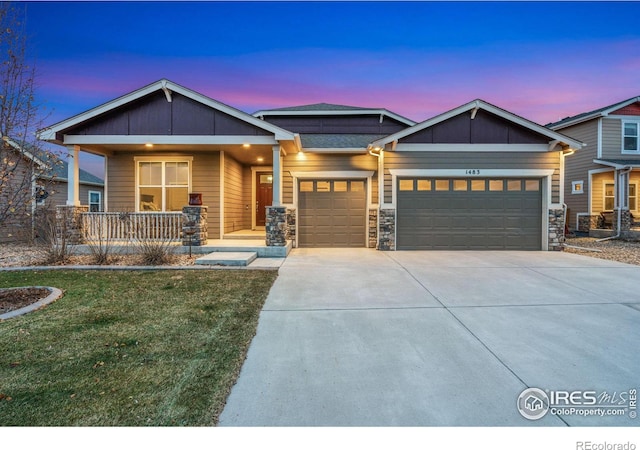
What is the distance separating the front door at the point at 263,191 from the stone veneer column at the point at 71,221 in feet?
18.9

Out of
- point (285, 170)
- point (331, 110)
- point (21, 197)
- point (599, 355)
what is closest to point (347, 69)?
point (331, 110)

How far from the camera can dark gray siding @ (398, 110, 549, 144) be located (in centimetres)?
1012

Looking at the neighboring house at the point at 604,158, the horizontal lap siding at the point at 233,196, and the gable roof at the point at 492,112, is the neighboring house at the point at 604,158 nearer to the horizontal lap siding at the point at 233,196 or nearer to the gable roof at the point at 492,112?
the gable roof at the point at 492,112

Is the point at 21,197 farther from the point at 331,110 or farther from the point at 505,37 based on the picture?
the point at 505,37

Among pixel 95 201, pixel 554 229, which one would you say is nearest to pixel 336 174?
pixel 554 229

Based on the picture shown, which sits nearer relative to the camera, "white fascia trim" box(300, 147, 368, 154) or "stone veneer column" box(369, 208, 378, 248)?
"white fascia trim" box(300, 147, 368, 154)

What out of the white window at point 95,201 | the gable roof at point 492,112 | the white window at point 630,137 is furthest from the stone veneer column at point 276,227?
the white window at point 630,137

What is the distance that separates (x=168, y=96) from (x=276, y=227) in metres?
4.82

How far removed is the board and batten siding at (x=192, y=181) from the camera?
10.4 meters

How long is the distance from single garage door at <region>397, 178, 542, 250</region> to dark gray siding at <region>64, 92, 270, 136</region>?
19.8 feet

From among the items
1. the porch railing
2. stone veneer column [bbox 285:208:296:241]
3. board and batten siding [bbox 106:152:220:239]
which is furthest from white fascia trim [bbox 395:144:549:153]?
the porch railing

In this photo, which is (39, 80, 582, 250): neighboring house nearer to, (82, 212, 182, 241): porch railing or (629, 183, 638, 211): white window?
(82, 212, 182, 241): porch railing

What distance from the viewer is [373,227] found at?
10.8 meters

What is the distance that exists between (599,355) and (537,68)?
617 inches
